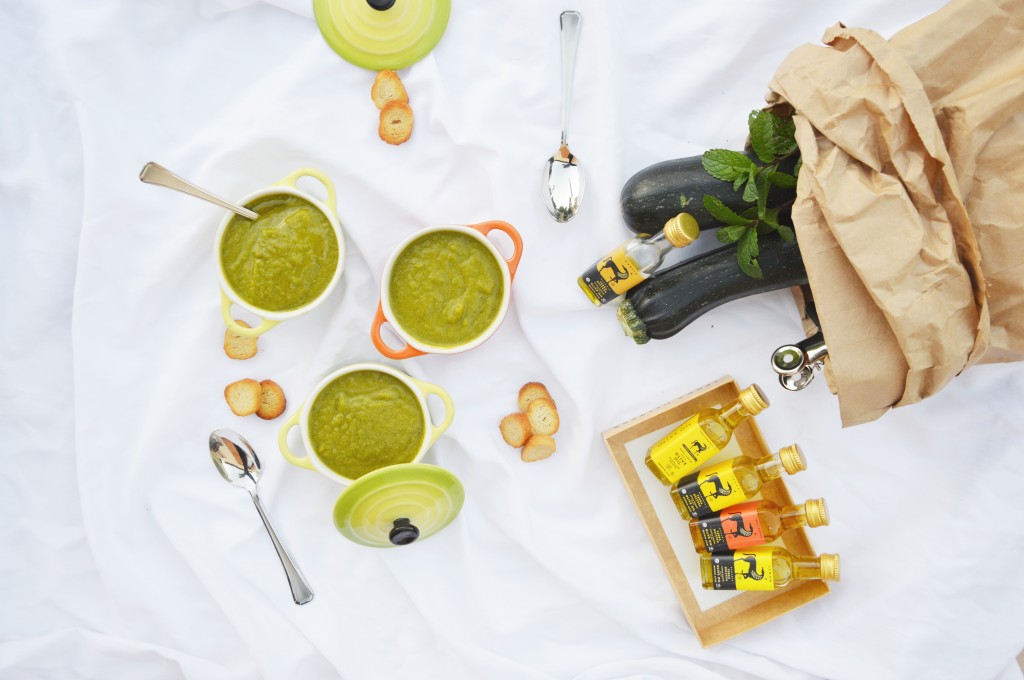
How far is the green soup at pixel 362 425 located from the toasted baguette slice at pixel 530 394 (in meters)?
0.24

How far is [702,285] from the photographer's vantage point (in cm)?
147

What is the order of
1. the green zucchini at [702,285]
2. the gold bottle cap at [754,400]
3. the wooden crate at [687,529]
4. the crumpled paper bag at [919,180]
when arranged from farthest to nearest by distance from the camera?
the wooden crate at [687,529] → the green zucchini at [702,285] → the gold bottle cap at [754,400] → the crumpled paper bag at [919,180]

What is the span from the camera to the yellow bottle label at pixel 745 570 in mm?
1458

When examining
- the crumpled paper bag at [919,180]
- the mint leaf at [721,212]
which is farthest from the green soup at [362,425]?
the crumpled paper bag at [919,180]

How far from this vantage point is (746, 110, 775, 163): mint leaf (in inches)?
53.6

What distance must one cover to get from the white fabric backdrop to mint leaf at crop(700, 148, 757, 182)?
186mm

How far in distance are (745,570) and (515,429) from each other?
0.57m

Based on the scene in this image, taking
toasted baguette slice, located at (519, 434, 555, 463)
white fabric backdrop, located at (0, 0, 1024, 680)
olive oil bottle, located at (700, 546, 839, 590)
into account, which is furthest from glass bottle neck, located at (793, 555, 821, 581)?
toasted baguette slice, located at (519, 434, 555, 463)

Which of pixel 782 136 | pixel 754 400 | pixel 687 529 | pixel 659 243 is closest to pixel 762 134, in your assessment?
pixel 782 136

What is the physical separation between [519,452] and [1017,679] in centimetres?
124

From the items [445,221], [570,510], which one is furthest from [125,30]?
[570,510]

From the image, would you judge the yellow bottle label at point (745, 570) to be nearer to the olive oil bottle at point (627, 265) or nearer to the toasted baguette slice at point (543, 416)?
the toasted baguette slice at point (543, 416)

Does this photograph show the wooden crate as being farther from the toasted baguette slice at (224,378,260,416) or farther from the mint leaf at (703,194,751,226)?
the toasted baguette slice at (224,378,260,416)

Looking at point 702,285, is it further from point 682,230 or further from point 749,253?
point 682,230
